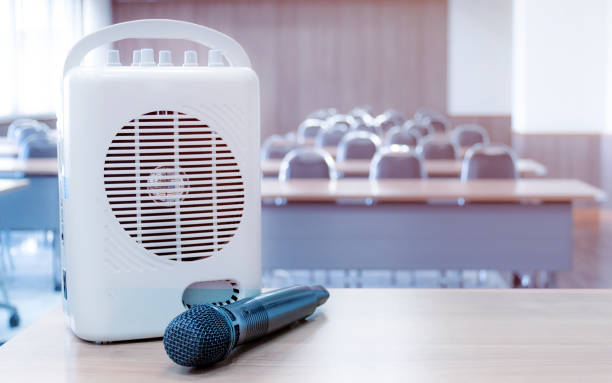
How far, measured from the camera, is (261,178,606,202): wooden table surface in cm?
334

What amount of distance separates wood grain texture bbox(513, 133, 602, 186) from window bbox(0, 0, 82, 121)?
5.80 meters

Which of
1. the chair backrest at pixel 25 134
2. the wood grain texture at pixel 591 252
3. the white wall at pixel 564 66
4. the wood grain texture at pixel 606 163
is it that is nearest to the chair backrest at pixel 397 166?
the wood grain texture at pixel 591 252

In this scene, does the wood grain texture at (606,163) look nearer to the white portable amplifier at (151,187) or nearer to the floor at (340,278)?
the floor at (340,278)

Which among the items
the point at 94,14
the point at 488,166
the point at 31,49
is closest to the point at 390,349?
the point at 488,166

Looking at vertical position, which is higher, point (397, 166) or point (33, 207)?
point (397, 166)

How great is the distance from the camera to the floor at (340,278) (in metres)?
4.32

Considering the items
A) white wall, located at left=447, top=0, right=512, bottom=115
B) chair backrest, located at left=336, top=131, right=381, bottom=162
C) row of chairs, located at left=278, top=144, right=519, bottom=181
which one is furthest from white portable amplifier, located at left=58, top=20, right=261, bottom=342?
white wall, located at left=447, top=0, right=512, bottom=115

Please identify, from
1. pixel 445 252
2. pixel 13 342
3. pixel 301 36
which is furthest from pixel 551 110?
pixel 13 342

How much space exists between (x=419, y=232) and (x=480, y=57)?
1014cm

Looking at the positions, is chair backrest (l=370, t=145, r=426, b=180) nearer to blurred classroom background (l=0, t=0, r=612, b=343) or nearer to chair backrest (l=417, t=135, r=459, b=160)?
blurred classroom background (l=0, t=0, r=612, b=343)

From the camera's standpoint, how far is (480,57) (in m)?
13.1

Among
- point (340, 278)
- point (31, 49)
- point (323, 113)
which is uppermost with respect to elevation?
point (31, 49)

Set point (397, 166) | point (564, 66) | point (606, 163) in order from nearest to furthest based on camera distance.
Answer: point (397, 166), point (606, 163), point (564, 66)

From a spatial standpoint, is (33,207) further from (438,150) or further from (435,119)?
(435,119)
